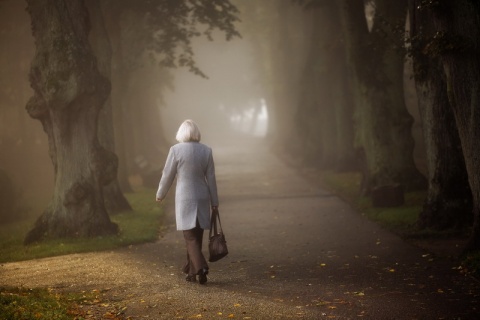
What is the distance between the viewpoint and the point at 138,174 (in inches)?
1165

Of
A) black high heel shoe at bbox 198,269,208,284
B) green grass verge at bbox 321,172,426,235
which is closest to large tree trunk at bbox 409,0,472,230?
green grass verge at bbox 321,172,426,235

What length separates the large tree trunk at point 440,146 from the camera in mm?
12352

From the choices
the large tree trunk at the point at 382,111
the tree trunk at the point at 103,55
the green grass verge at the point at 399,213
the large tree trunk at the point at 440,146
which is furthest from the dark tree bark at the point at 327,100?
the large tree trunk at the point at 440,146

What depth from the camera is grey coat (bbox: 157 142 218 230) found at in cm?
906

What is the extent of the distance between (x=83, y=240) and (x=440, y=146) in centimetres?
755

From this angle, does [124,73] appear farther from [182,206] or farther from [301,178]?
[182,206]

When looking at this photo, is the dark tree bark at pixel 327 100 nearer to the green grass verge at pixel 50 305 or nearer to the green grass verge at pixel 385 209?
the green grass verge at pixel 385 209

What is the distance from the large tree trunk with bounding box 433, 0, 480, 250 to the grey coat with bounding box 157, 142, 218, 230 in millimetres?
3763

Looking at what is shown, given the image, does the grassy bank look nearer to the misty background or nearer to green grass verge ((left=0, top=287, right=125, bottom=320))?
green grass verge ((left=0, top=287, right=125, bottom=320))

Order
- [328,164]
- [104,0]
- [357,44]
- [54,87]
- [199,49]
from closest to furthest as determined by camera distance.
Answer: [54,87], [357,44], [104,0], [328,164], [199,49]

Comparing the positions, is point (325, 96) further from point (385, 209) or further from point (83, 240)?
point (83, 240)

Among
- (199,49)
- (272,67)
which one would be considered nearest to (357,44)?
(272,67)

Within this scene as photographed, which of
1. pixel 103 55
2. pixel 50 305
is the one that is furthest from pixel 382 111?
pixel 50 305

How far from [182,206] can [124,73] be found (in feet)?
60.3
